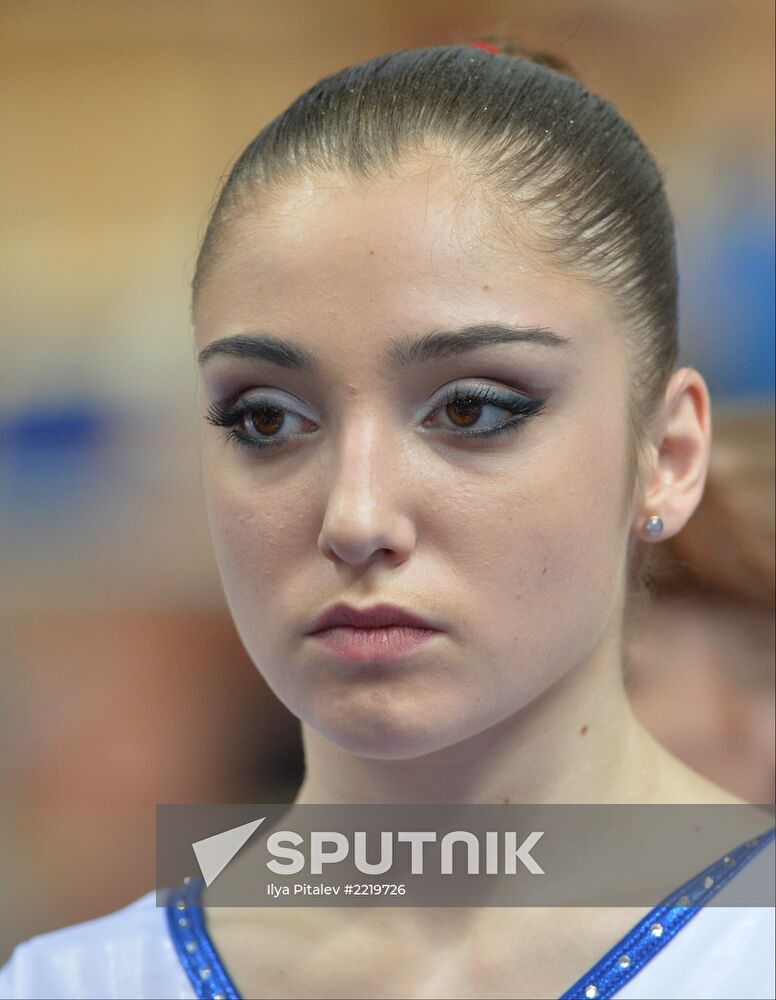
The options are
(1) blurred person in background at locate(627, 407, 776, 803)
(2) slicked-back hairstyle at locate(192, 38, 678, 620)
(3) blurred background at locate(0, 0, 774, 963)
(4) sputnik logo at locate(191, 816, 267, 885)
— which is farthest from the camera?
(3) blurred background at locate(0, 0, 774, 963)

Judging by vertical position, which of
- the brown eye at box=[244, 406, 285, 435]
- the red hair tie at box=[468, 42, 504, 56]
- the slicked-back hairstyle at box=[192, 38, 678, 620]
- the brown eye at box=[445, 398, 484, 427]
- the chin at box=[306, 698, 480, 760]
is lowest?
the chin at box=[306, 698, 480, 760]

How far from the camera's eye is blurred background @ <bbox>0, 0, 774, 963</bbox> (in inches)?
90.1

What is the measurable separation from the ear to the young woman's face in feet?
0.35

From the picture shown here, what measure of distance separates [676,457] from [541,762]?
337 millimetres

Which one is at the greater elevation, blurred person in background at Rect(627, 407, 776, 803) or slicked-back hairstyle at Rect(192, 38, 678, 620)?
slicked-back hairstyle at Rect(192, 38, 678, 620)

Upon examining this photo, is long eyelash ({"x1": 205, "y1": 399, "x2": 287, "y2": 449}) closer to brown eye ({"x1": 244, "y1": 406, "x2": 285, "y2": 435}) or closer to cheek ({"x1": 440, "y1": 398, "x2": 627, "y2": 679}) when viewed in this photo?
brown eye ({"x1": 244, "y1": 406, "x2": 285, "y2": 435})

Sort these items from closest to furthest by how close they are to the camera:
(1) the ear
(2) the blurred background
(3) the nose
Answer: (3) the nose, (1) the ear, (2) the blurred background

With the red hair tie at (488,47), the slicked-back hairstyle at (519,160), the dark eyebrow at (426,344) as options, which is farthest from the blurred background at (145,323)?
the dark eyebrow at (426,344)

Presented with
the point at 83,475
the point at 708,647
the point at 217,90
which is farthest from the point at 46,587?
the point at 708,647

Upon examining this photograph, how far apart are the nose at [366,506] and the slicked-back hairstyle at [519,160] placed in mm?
221

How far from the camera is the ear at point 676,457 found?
1.25 meters

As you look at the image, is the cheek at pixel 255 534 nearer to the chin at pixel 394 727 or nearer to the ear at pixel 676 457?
the chin at pixel 394 727

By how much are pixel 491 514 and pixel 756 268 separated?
1560 mm

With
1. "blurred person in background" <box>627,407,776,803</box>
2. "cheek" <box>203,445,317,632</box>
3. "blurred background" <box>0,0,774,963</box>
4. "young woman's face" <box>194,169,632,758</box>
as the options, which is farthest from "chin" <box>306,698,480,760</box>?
"blurred background" <box>0,0,774,963</box>
